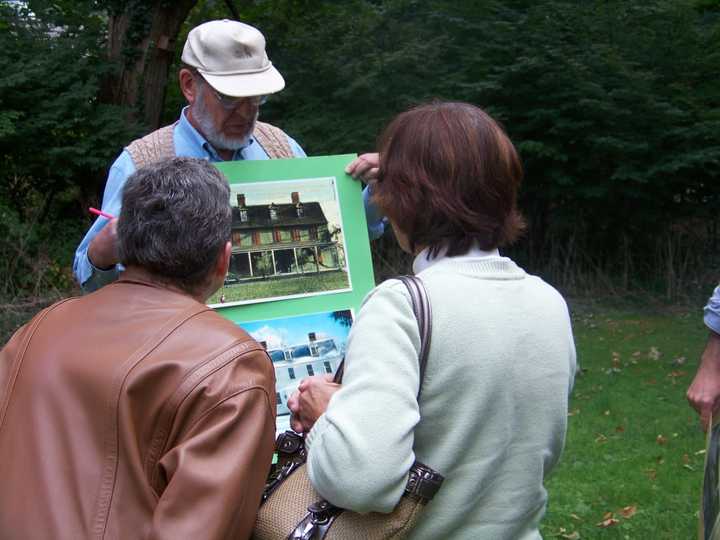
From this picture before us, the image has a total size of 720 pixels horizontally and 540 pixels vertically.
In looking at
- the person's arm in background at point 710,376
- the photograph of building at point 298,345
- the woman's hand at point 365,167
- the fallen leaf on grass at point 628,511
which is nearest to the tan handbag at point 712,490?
the person's arm in background at point 710,376

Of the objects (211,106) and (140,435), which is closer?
(140,435)

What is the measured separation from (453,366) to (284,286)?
1.05 metres

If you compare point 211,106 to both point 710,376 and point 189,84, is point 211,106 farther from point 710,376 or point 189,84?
point 710,376

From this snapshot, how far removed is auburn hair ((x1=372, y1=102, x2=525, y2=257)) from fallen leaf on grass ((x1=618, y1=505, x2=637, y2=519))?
3613 mm

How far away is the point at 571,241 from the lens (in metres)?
11.5

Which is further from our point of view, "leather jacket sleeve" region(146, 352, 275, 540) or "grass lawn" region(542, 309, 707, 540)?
"grass lawn" region(542, 309, 707, 540)

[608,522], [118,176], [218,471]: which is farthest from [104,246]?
[608,522]

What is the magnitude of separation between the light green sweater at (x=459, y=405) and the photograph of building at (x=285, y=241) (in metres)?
0.89

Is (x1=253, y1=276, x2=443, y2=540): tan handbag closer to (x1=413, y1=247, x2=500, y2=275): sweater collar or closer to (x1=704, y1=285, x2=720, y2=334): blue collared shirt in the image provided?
(x1=413, y1=247, x2=500, y2=275): sweater collar

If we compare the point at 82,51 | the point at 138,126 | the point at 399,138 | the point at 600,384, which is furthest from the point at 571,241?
the point at 399,138

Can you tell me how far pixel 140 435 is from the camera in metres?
1.77

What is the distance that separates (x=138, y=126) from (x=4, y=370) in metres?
7.98

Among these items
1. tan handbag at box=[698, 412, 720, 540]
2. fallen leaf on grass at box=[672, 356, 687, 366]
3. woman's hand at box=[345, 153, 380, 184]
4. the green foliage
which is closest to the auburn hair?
woman's hand at box=[345, 153, 380, 184]

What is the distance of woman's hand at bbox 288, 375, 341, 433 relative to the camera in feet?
6.20
